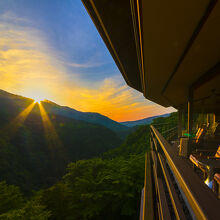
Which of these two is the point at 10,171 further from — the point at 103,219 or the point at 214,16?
the point at 214,16

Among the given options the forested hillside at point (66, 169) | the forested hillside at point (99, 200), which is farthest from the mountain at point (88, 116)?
the forested hillside at point (99, 200)

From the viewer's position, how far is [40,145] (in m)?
66.9

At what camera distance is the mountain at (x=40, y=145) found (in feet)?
157

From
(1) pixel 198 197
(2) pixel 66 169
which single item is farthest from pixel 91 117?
(1) pixel 198 197

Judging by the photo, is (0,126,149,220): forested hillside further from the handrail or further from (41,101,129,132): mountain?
(41,101,129,132): mountain

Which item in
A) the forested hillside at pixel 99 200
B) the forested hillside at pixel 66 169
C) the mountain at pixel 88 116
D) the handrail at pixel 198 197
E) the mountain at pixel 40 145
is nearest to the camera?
the handrail at pixel 198 197

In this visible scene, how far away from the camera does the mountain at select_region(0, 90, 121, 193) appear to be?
47.7 meters

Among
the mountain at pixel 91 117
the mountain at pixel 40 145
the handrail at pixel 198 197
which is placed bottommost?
the mountain at pixel 40 145

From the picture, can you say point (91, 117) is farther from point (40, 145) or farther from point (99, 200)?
point (99, 200)

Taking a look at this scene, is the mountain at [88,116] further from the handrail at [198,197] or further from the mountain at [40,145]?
the handrail at [198,197]

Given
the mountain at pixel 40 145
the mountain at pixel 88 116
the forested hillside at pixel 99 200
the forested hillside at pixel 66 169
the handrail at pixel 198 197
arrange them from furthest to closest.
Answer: the mountain at pixel 88 116
the mountain at pixel 40 145
the forested hillside at pixel 66 169
the forested hillside at pixel 99 200
the handrail at pixel 198 197

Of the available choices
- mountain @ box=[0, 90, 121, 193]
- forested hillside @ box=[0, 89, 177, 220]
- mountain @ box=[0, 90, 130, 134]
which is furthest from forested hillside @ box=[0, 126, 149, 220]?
mountain @ box=[0, 90, 130, 134]

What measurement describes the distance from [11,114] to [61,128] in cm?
3220

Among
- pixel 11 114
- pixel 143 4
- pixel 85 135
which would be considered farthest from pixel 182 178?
pixel 11 114
